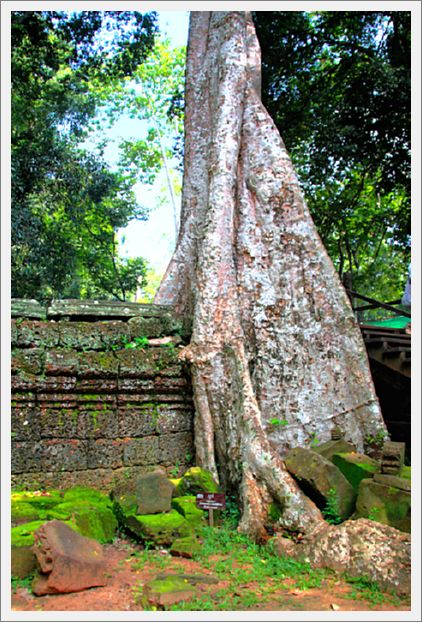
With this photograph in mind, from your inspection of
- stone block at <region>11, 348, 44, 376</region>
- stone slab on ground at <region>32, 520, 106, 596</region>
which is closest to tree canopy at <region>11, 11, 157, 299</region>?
stone block at <region>11, 348, 44, 376</region>

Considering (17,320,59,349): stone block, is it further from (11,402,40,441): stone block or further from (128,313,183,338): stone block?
(128,313,183,338): stone block

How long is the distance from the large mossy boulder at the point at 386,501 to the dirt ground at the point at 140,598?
0.61m

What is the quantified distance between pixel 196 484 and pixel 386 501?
50.8 inches

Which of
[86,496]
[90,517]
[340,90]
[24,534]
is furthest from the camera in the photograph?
[340,90]

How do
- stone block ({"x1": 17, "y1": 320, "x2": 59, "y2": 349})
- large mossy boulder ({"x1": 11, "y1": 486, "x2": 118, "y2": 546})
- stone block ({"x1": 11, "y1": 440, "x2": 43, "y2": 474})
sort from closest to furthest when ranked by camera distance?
large mossy boulder ({"x1": 11, "y1": 486, "x2": 118, "y2": 546})
stone block ({"x1": 11, "y1": 440, "x2": 43, "y2": 474})
stone block ({"x1": 17, "y1": 320, "x2": 59, "y2": 349})

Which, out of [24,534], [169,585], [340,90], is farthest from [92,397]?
[340,90]

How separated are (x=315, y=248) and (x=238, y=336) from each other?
123 centimetres

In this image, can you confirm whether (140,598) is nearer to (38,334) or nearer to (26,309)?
(38,334)

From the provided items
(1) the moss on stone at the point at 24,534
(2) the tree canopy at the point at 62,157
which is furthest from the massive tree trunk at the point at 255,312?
(2) the tree canopy at the point at 62,157

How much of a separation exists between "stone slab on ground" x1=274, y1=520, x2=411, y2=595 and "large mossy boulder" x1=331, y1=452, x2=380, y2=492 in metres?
0.62

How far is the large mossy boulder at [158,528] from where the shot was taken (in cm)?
339

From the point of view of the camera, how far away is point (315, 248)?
17.1 feet

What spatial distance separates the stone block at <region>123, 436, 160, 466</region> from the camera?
14.5ft

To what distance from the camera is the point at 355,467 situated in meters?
3.91
